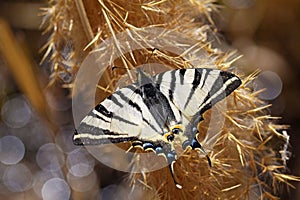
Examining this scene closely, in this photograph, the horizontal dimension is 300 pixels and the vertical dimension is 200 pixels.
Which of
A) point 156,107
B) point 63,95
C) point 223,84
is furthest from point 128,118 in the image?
point 63,95

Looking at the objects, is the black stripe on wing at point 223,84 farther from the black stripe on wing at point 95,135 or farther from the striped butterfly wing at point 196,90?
the black stripe on wing at point 95,135

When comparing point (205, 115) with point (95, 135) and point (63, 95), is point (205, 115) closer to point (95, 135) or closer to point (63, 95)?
point (95, 135)

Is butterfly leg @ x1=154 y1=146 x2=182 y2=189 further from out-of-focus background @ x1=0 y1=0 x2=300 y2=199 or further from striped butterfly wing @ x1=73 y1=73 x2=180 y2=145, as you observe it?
out-of-focus background @ x1=0 y1=0 x2=300 y2=199

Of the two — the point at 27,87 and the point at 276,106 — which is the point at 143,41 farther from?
the point at 276,106

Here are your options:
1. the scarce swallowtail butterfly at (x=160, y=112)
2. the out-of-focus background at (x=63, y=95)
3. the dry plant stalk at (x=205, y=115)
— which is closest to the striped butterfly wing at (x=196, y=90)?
the scarce swallowtail butterfly at (x=160, y=112)

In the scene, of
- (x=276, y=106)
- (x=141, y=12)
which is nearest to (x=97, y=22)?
(x=141, y=12)

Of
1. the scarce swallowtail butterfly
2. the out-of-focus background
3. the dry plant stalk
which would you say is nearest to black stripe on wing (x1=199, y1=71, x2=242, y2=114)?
the scarce swallowtail butterfly
